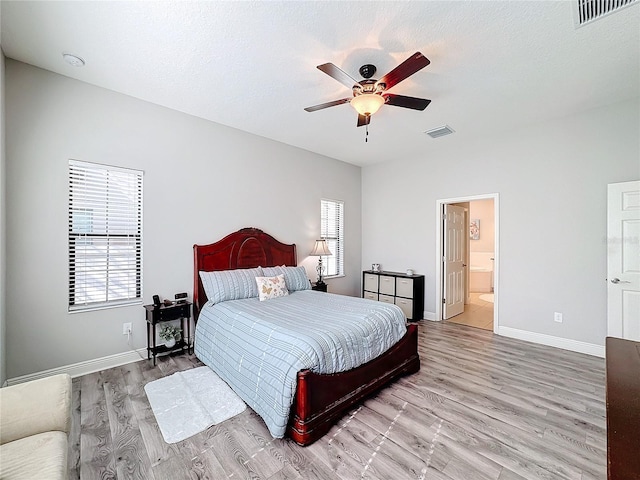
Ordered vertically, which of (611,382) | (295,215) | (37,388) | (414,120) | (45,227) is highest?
(414,120)

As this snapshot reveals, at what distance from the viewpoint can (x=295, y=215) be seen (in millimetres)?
4750

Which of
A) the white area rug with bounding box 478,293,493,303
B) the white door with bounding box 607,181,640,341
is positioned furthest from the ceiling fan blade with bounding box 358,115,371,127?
the white area rug with bounding box 478,293,493,303

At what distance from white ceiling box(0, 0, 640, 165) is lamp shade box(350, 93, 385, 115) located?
35 centimetres

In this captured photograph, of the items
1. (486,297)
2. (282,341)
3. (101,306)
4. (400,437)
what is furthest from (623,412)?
(486,297)

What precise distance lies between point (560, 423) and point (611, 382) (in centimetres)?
145

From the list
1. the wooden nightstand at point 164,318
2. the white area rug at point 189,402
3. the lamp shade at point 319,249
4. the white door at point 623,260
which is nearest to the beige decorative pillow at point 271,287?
the wooden nightstand at point 164,318

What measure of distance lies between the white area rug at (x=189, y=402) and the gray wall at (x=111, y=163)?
0.84 metres

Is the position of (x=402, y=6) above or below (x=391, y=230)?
above

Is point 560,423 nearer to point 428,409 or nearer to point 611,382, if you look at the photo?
point 428,409

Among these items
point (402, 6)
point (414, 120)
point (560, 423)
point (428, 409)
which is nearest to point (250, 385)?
point (428, 409)

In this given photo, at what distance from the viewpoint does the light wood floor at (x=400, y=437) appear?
5.56 feet

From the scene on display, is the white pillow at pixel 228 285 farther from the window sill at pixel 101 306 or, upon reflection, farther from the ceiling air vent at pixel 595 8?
the ceiling air vent at pixel 595 8

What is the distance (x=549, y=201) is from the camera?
3.69 metres

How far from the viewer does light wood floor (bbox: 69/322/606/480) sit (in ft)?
5.56
